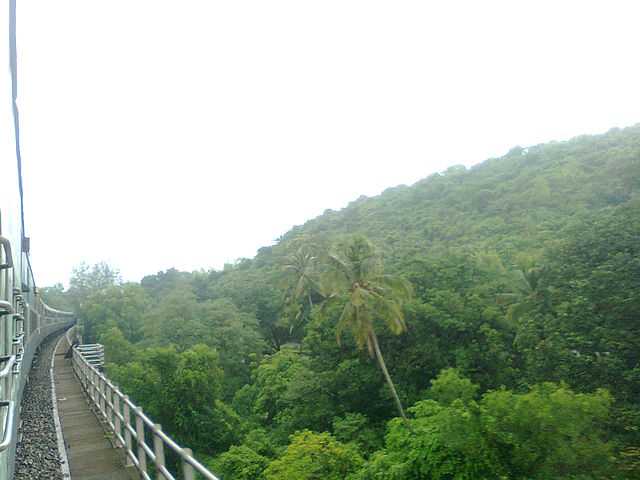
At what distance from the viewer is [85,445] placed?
6.77 meters

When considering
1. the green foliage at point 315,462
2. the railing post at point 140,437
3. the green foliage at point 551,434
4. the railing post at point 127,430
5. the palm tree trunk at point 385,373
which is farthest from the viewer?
the palm tree trunk at point 385,373

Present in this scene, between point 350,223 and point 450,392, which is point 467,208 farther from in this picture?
point 450,392

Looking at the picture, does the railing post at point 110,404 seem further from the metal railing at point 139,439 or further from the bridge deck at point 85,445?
the bridge deck at point 85,445

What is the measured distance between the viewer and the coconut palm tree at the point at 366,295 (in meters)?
20.1

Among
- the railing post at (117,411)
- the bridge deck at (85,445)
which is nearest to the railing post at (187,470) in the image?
the bridge deck at (85,445)

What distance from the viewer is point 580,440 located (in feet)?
38.5

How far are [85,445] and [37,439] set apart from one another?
66cm

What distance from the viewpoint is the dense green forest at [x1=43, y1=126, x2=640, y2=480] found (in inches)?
Answer: 501

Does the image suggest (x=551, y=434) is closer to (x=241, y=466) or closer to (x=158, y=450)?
(x=241, y=466)

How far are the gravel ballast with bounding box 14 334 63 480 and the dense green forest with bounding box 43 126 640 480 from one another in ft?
21.7

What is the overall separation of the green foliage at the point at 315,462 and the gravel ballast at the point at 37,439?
6331 mm

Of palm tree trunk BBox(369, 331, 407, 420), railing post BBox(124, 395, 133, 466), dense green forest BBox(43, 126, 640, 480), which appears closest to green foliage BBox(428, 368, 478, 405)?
dense green forest BBox(43, 126, 640, 480)

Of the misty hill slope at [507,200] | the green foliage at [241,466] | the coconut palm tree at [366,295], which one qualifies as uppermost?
the misty hill slope at [507,200]

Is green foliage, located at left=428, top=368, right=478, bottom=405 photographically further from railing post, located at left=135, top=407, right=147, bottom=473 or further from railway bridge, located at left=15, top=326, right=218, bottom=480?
railing post, located at left=135, top=407, right=147, bottom=473
